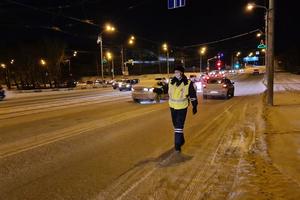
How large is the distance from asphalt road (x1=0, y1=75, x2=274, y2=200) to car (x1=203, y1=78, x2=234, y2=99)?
1128 cm

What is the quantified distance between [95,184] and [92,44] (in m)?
101

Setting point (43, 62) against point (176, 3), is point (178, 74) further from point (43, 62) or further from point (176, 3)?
point (43, 62)

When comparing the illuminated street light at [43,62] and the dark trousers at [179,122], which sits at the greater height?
the illuminated street light at [43,62]

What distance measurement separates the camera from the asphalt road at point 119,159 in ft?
18.6

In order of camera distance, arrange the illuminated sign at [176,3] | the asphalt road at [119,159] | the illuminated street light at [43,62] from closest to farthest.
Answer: the asphalt road at [119,159] < the illuminated sign at [176,3] < the illuminated street light at [43,62]

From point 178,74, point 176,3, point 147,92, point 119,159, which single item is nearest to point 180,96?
point 178,74

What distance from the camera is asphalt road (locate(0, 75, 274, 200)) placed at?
568 centimetres

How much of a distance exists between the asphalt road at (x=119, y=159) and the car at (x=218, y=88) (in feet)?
37.0

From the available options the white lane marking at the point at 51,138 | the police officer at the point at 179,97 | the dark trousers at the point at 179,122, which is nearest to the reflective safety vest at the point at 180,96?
the police officer at the point at 179,97

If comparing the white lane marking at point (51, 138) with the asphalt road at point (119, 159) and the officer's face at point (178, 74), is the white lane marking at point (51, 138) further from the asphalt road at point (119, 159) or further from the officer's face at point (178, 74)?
the officer's face at point (178, 74)

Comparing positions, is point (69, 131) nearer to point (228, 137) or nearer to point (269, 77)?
point (228, 137)

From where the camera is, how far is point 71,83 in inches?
2830

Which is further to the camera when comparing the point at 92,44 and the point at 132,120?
the point at 92,44

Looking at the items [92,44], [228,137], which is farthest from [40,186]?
[92,44]
